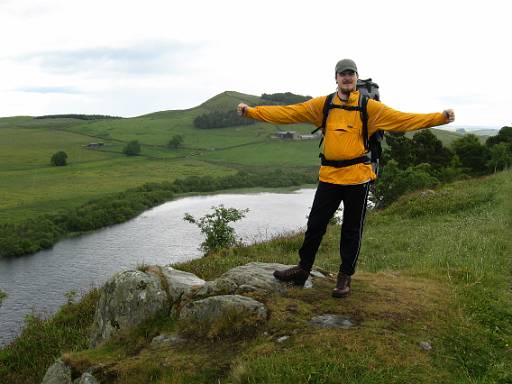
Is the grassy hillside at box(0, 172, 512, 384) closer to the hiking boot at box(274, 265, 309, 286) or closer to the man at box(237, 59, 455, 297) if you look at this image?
the hiking boot at box(274, 265, 309, 286)

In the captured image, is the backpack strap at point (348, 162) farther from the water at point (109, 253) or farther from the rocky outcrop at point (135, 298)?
the water at point (109, 253)

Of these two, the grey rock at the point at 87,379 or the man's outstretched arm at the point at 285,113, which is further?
the man's outstretched arm at the point at 285,113

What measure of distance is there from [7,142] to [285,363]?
164 meters

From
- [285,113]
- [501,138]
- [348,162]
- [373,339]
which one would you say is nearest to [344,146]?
[348,162]

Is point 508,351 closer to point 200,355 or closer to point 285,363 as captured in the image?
point 285,363

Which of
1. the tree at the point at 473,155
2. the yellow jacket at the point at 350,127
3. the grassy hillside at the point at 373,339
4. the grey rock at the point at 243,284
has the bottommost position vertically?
the tree at the point at 473,155

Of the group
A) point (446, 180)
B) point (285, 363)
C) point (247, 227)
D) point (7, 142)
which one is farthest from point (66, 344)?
point (7, 142)

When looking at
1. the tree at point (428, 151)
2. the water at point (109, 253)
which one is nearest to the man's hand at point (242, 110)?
the water at point (109, 253)

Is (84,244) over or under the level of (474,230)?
under

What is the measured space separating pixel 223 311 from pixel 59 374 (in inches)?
102

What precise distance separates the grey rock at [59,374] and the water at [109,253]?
23475 mm

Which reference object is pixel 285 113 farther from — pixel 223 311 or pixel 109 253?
pixel 109 253

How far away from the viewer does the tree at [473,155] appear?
50.1 m

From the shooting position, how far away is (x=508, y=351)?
591 centimetres
